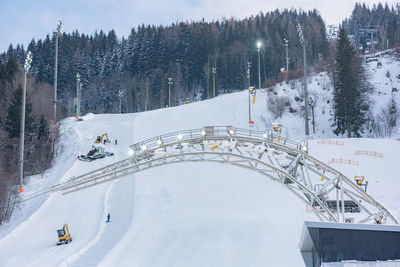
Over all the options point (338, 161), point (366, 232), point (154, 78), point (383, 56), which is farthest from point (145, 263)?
point (154, 78)

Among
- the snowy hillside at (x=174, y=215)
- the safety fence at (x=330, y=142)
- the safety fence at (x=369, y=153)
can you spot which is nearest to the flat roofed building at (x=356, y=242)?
the snowy hillside at (x=174, y=215)

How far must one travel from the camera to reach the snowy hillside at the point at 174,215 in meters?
19.8

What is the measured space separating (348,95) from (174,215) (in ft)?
103

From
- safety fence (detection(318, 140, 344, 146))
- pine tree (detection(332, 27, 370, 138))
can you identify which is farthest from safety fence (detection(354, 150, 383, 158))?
pine tree (detection(332, 27, 370, 138))

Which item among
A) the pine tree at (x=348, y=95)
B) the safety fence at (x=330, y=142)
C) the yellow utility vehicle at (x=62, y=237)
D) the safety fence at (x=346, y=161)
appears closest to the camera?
the yellow utility vehicle at (x=62, y=237)

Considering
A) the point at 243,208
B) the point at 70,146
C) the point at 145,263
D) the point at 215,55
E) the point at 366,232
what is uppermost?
the point at 215,55

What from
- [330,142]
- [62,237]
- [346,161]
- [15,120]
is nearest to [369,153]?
[346,161]

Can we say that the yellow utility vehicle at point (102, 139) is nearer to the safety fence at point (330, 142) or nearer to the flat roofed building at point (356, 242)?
the safety fence at point (330, 142)

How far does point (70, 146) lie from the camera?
4062cm

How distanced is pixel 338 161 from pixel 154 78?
74.7m

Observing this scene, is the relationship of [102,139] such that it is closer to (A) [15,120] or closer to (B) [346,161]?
(A) [15,120]

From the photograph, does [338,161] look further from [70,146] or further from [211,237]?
[70,146]

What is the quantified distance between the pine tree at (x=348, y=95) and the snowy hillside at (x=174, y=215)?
819 centimetres

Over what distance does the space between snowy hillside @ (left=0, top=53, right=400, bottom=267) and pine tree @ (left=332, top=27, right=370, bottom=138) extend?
26.9 feet
